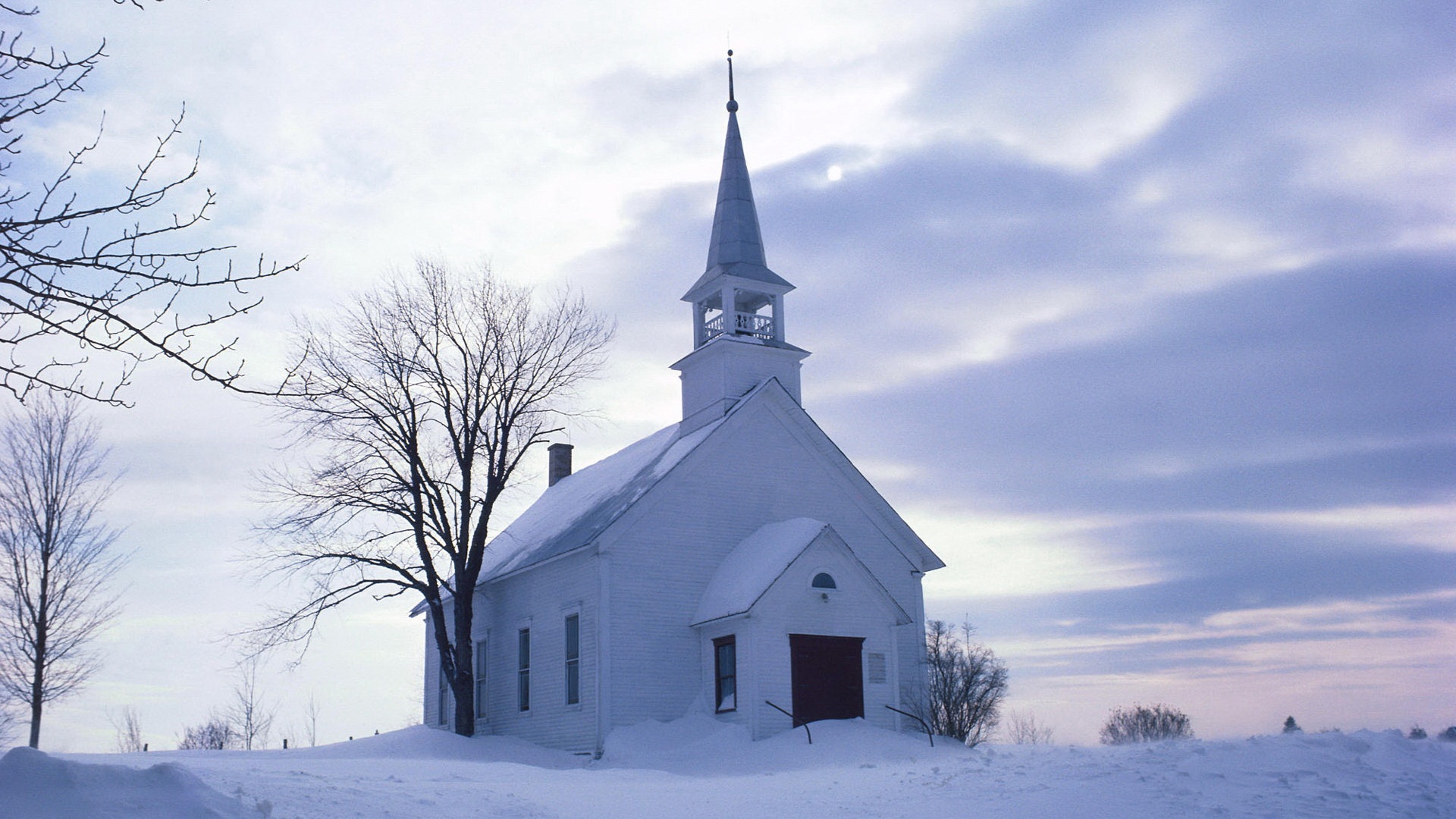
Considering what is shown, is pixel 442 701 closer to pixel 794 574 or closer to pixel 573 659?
pixel 573 659

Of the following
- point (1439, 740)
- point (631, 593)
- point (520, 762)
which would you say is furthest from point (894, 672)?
point (1439, 740)

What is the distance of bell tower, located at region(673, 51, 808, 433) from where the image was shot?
90.8 ft

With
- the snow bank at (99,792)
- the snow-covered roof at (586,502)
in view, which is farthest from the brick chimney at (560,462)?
the snow bank at (99,792)

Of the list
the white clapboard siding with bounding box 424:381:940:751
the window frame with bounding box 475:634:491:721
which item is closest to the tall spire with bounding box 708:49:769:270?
the white clapboard siding with bounding box 424:381:940:751

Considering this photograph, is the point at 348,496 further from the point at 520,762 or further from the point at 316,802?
the point at 316,802

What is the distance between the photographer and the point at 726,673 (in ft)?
77.2

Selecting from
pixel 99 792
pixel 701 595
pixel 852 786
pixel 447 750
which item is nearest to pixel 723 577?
pixel 701 595

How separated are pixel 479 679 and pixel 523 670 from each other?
2.80m

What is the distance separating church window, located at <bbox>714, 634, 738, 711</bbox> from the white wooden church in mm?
35

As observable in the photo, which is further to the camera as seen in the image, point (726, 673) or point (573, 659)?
point (573, 659)

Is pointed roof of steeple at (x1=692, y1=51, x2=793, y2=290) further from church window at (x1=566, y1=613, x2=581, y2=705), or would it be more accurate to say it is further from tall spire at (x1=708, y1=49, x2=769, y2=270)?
church window at (x1=566, y1=613, x2=581, y2=705)

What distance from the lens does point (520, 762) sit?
23547 mm

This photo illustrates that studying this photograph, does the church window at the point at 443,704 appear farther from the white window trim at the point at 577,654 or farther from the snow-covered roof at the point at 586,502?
the white window trim at the point at 577,654

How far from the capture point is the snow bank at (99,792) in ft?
29.7
